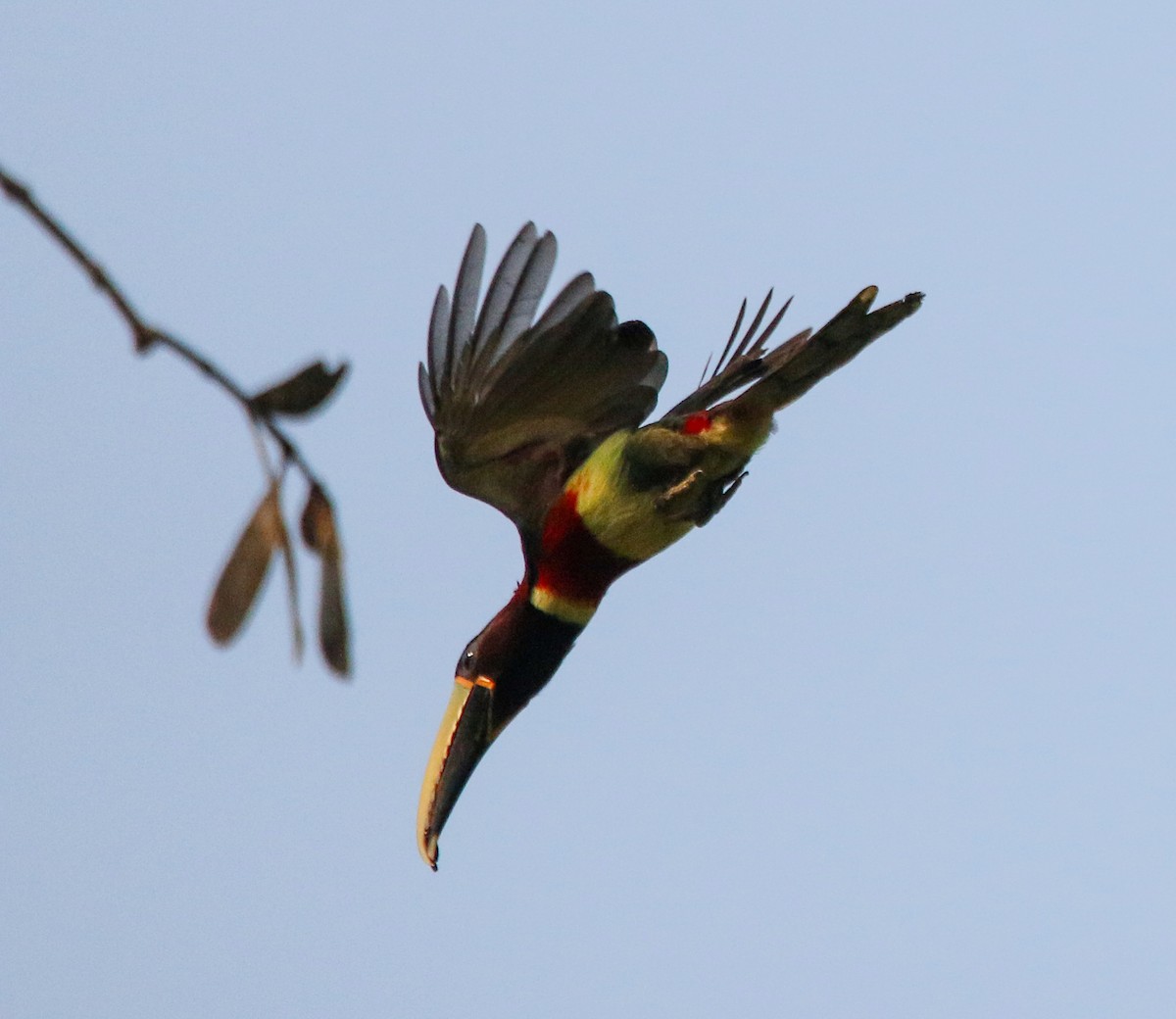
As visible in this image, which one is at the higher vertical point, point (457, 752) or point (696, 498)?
point (696, 498)

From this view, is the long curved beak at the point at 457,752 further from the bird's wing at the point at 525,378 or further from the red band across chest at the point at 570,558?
the bird's wing at the point at 525,378

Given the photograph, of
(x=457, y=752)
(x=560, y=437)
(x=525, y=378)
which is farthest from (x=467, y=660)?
(x=525, y=378)

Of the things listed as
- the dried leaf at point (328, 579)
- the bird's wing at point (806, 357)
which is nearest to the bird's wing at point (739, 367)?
the bird's wing at point (806, 357)

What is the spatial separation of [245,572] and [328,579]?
0.07 m

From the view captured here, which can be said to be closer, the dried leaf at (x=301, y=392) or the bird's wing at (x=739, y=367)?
the dried leaf at (x=301, y=392)

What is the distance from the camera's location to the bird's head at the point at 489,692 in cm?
559

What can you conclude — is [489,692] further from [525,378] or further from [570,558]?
[525,378]

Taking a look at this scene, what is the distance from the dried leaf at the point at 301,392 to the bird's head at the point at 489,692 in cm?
436

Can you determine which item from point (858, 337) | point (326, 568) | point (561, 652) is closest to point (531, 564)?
point (561, 652)

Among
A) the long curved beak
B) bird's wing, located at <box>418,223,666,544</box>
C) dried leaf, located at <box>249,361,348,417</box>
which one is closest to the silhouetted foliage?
dried leaf, located at <box>249,361,348,417</box>

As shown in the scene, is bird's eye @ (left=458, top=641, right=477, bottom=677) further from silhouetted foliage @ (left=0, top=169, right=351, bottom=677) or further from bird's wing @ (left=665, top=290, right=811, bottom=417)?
silhouetted foliage @ (left=0, top=169, right=351, bottom=677)

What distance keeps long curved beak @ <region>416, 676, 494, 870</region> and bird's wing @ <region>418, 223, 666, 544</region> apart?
598mm

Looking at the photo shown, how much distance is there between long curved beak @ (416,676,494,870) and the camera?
18.4ft

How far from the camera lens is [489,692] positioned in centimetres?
563
